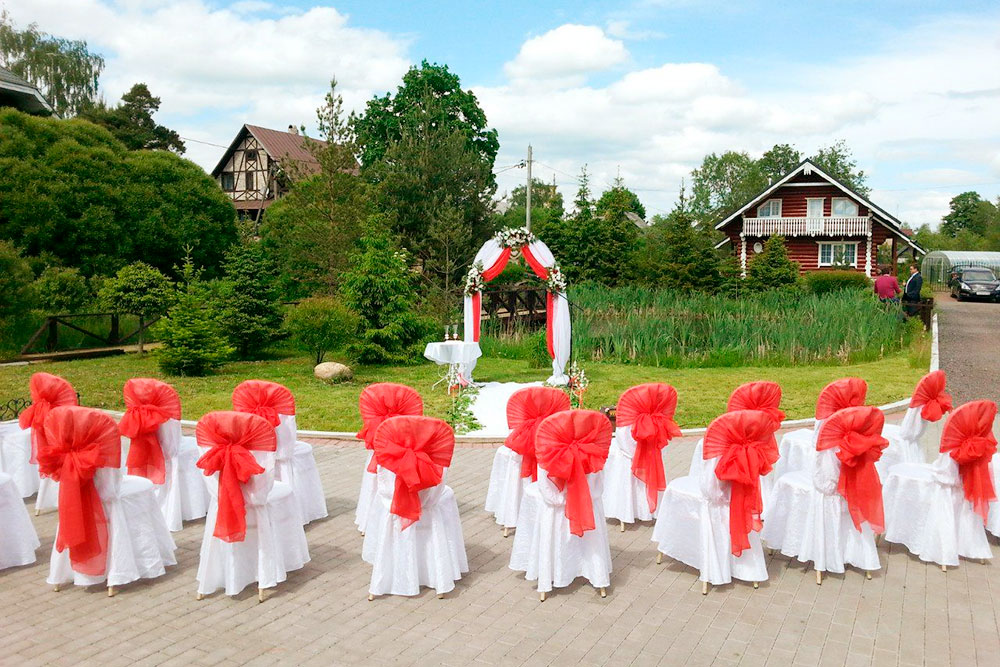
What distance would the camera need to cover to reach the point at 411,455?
5949mm

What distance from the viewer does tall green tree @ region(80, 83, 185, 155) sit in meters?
39.8

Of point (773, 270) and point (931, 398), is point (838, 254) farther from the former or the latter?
point (931, 398)

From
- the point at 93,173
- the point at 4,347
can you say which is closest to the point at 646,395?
the point at 4,347

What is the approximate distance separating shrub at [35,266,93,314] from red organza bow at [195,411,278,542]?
17.3 m

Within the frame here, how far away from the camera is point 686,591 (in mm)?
6340

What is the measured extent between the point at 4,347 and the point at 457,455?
590 inches

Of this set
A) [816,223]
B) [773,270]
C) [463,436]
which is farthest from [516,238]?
[816,223]

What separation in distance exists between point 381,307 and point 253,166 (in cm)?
3087

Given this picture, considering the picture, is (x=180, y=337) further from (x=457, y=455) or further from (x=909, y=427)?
(x=909, y=427)

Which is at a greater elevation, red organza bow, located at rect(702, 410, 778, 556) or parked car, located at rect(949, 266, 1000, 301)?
parked car, located at rect(949, 266, 1000, 301)

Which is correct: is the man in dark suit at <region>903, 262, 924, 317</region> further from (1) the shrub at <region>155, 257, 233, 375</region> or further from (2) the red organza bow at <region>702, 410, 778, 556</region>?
(2) the red organza bow at <region>702, 410, 778, 556</region>

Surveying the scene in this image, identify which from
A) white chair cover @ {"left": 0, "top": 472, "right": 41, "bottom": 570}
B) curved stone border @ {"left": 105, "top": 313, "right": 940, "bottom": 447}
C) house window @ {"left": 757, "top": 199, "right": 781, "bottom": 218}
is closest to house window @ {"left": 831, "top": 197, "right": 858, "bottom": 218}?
house window @ {"left": 757, "top": 199, "right": 781, "bottom": 218}

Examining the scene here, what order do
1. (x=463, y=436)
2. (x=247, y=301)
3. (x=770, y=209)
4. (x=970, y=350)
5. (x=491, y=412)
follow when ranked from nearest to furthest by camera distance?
(x=463, y=436)
(x=491, y=412)
(x=247, y=301)
(x=970, y=350)
(x=770, y=209)

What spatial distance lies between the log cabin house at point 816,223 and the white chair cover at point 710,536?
36.0m
